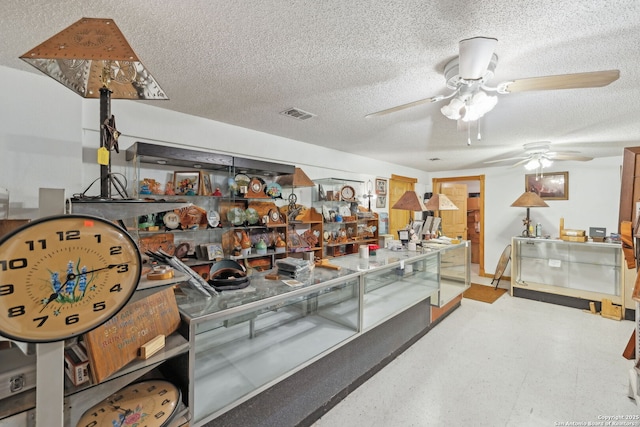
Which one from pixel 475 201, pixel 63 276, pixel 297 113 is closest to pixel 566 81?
pixel 297 113

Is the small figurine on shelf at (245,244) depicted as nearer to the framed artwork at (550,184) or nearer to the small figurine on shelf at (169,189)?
the small figurine on shelf at (169,189)

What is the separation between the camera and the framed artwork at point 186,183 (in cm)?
272

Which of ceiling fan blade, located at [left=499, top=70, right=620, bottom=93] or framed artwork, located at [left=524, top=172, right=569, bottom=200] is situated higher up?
ceiling fan blade, located at [left=499, top=70, right=620, bottom=93]

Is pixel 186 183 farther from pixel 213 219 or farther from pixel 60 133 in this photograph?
pixel 60 133

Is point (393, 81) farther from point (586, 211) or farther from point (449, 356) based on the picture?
point (586, 211)

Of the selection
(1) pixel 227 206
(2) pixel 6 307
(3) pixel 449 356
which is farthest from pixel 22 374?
(3) pixel 449 356

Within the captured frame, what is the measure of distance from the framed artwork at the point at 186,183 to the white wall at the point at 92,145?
1.03ft

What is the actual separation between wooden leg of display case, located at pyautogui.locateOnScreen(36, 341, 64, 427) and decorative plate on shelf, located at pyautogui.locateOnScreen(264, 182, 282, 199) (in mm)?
2506

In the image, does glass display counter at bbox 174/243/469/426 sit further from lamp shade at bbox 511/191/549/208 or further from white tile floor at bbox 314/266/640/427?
lamp shade at bbox 511/191/549/208

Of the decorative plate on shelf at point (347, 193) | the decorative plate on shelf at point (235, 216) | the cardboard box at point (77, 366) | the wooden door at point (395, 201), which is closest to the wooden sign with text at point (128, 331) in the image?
the cardboard box at point (77, 366)

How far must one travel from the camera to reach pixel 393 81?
6.39 ft

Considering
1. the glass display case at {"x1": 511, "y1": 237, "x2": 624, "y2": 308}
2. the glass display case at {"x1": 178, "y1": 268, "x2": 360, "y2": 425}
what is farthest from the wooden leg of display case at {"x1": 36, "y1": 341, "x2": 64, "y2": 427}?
the glass display case at {"x1": 511, "y1": 237, "x2": 624, "y2": 308}

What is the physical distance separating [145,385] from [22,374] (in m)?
0.42

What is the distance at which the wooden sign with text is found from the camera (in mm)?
929
